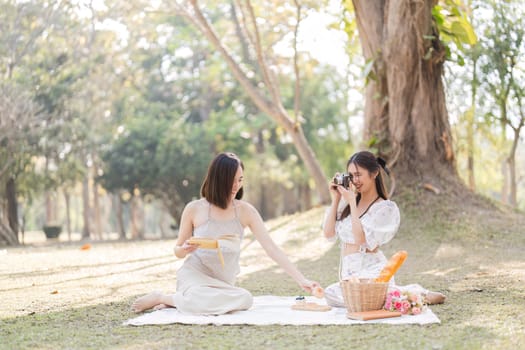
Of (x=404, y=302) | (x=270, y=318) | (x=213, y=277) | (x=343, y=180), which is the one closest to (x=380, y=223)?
(x=343, y=180)

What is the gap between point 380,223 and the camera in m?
4.82

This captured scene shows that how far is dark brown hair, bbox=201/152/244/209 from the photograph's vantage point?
460cm

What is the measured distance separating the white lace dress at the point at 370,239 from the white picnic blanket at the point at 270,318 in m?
0.17

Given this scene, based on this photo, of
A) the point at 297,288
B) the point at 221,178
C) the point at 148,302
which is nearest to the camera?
the point at 221,178

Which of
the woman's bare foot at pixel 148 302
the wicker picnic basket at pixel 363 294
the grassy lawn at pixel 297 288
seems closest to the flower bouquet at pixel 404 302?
the wicker picnic basket at pixel 363 294

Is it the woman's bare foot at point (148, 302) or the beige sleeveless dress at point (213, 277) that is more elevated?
the beige sleeveless dress at point (213, 277)

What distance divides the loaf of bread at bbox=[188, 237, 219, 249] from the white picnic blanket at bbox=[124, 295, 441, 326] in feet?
1.48

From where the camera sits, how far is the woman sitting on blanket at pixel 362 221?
479 cm

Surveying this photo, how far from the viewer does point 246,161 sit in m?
24.9

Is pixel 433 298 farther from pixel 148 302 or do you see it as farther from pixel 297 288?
pixel 148 302

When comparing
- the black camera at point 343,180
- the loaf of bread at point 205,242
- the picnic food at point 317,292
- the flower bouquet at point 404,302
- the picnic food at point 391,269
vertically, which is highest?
the black camera at point 343,180

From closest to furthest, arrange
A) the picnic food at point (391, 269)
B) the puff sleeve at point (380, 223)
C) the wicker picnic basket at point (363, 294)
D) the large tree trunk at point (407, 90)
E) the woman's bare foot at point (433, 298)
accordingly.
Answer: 1. the wicker picnic basket at point (363, 294)
2. the picnic food at point (391, 269)
3. the puff sleeve at point (380, 223)
4. the woman's bare foot at point (433, 298)
5. the large tree trunk at point (407, 90)

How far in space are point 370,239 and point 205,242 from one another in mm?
1144

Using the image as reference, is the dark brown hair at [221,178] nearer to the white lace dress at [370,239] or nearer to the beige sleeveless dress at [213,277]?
the beige sleeveless dress at [213,277]
